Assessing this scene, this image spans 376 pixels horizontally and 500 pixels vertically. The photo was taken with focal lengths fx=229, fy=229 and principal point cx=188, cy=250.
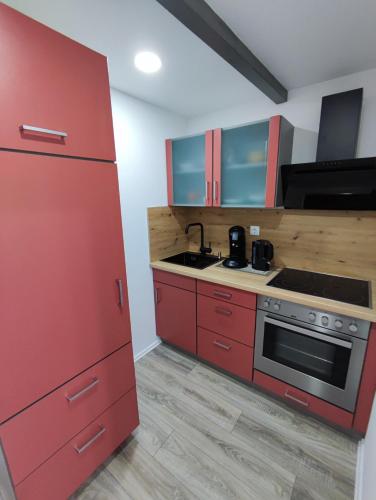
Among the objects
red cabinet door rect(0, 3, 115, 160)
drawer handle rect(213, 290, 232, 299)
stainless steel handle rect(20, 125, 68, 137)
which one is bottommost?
drawer handle rect(213, 290, 232, 299)

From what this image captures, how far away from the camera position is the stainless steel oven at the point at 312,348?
1.33m

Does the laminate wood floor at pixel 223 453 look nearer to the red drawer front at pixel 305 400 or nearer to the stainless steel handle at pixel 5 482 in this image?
the red drawer front at pixel 305 400

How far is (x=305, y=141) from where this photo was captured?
5.76ft

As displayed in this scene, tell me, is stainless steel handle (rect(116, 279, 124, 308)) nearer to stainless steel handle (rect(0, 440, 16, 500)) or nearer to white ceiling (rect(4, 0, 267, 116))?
stainless steel handle (rect(0, 440, 16, 500))

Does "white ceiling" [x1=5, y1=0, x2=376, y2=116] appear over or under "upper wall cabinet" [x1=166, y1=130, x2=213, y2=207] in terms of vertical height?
over

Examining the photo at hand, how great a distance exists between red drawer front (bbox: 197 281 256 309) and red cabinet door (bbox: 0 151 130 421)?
2.77 ft

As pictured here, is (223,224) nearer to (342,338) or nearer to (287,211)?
(287,211)

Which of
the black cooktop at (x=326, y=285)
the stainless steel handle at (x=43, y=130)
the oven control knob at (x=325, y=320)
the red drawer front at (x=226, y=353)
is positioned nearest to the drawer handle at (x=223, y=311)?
the red drawer front at (x=226, y=353)

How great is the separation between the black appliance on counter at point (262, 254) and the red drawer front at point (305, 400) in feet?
2.66

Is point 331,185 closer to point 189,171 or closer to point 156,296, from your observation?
point 189,171

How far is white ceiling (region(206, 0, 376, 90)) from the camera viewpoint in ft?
3.18

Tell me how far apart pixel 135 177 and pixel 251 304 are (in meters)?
1.38

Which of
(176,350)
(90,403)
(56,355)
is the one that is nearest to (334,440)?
(176,350)

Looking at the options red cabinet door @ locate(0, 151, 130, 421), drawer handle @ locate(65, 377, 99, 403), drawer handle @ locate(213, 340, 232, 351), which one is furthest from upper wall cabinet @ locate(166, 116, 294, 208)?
drawer handle @ locate(65, 377, 99, 403)
